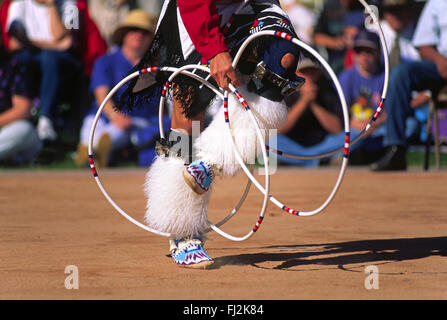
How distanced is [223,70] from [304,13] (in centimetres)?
817

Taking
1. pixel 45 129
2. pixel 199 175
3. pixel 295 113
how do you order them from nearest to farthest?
pixel 199 175 < pixel 295 113 < pixel 45 129

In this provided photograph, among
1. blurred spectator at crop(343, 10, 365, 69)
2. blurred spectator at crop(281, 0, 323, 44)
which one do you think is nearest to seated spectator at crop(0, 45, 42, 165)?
blurred spectator at crop(281, 0, 323, 44)

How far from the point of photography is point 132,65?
10359mm

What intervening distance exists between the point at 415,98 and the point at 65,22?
5.21 metres

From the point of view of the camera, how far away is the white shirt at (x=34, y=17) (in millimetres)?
11023

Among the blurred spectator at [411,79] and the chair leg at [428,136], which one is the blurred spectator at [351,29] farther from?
the chair leg at [428,136]

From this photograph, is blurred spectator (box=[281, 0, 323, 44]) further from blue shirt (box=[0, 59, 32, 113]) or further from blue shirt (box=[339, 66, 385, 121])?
blue shirt (box=[0, 59, 32, 113])

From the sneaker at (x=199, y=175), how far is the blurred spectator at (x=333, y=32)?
7521mm

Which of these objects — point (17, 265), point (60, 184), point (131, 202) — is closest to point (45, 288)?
point (17, 265)

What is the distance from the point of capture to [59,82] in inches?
435

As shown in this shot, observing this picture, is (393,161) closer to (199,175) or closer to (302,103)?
(302,103)

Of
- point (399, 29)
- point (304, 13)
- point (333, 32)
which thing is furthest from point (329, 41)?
point (399, 29)

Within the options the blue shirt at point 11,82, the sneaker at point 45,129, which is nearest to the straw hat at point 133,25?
the blue shirt at point 11,82

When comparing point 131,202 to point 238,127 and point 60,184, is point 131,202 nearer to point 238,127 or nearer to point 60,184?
point 60,184
